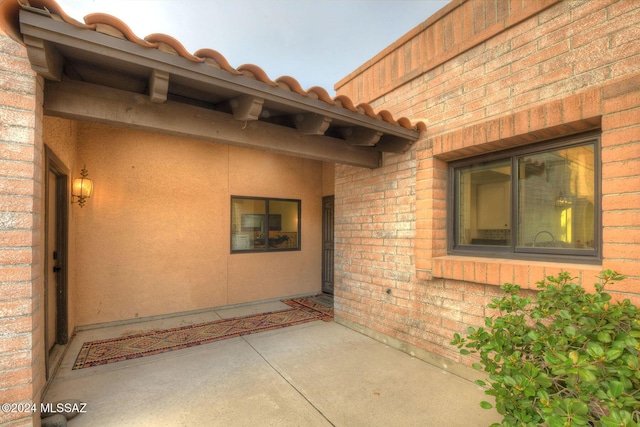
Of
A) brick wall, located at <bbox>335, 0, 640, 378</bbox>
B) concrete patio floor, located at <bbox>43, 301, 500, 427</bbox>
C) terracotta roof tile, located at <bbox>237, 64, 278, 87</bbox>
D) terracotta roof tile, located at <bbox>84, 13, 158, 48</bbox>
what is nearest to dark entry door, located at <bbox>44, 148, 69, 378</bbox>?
concrete patio floor, located at <bbox>43, 301, 500, 427</bbox>

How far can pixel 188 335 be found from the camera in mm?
4238

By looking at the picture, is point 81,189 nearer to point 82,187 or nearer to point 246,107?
point 82,187

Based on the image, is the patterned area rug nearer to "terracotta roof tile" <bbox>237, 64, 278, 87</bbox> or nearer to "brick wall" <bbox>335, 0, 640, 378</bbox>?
"brick wall" <bbox>335, 0, 640, 378</bbox>

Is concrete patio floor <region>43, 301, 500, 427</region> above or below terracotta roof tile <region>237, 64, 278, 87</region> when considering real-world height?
below

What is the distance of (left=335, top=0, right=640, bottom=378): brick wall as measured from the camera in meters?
1.97

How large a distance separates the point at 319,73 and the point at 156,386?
32.7ft

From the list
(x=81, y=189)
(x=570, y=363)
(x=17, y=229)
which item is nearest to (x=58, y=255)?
(x=81, y=189)

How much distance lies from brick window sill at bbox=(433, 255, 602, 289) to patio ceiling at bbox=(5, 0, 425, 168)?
4.81ft

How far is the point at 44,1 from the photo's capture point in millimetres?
1575

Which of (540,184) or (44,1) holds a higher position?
(44,1)

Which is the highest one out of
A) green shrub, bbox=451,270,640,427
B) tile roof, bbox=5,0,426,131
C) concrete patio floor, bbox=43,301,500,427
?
tile roof, bbox=5,0,426,131

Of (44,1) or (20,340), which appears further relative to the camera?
(20,340)

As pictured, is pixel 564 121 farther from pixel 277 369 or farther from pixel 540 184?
pixel 277 369

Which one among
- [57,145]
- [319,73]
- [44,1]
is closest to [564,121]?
[44,1]
